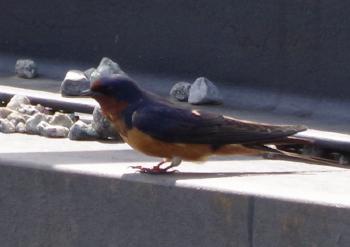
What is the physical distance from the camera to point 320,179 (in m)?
6.02

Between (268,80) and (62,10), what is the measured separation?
1547mm

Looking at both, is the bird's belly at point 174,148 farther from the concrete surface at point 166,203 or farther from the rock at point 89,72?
the rock at point 89,72

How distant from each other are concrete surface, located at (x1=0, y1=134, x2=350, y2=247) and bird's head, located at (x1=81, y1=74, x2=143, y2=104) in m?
0.32

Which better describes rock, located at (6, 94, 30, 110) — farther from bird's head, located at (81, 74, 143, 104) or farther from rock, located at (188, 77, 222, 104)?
bird's head, located at (81, 74, 143, 104)

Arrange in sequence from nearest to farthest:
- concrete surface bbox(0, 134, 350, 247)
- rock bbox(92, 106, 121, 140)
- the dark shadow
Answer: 1. concrete surface bbox(0, 134, 350, 247)
2. the dark shadow
3. rock bbox(92, 106, 121, 140)

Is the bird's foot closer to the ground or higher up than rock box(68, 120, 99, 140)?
higher up

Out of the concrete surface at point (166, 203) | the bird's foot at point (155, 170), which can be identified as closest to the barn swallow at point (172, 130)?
the bird's foot at point (155, 170)

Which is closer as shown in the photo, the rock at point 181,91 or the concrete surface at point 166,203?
the concrete surface at point 166,203

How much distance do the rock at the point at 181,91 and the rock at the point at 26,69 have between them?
1.06 meters

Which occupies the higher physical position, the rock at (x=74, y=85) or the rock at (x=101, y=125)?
the rock at (x=74, y=85)

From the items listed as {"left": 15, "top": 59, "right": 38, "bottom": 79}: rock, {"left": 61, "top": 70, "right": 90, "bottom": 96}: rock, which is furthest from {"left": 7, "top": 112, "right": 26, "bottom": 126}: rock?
{"left": 15, "top": 59, "right": 38, "bottom": 79}: rock

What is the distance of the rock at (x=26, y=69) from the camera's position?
27.2 ft

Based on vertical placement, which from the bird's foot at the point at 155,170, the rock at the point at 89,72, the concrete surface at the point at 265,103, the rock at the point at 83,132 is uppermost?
the rock at the point at 89,72

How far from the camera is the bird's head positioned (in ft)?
19.8
